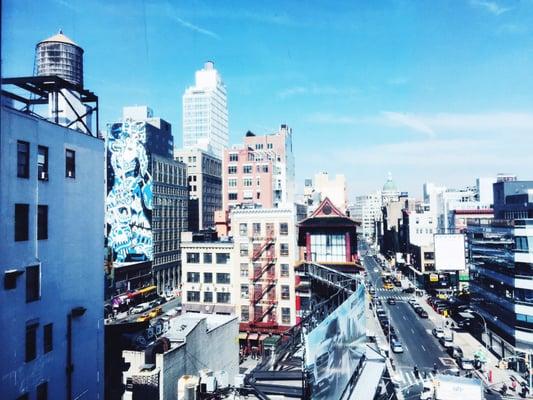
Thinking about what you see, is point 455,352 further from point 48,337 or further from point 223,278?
point 48,337

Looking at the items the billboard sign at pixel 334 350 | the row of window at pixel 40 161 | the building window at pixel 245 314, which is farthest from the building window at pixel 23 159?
the building window at pixel 245 314

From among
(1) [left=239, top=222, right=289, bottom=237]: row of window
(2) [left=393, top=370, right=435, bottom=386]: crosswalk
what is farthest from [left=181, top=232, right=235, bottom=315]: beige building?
(2) [left=393, top=370, right=435, bottom=386]: crosswalk

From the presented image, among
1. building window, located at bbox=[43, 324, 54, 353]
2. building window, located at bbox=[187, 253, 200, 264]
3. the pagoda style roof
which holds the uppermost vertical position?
the pagoda style roof

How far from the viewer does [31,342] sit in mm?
14961

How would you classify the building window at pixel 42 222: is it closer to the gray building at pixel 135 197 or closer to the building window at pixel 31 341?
the building window at pixel 31 341

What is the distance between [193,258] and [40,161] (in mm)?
42564

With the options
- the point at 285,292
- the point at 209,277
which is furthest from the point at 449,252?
the point at 209,277

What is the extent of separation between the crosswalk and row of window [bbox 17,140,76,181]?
37.7 meters

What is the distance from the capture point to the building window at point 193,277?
187 ft

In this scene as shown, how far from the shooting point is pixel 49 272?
52.4 feet

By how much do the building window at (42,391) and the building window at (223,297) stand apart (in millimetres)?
40882

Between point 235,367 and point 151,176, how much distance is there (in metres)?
58.8

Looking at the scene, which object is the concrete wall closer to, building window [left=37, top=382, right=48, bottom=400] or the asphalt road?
building window [left=37, top=382, right=48, bottom=400]

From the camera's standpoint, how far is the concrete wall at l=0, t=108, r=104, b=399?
13.8 m
